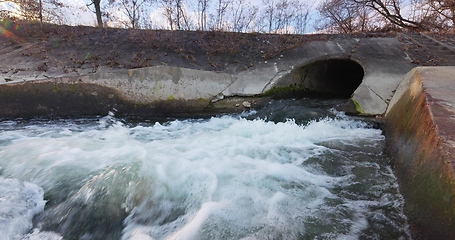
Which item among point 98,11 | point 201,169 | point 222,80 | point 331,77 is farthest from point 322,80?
point 98,11

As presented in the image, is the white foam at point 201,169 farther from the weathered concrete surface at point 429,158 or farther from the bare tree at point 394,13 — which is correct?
the bare tree at point 394,13

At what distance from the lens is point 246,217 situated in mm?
2695

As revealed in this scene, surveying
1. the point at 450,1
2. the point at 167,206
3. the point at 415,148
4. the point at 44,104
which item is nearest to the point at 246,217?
the point at 167,206

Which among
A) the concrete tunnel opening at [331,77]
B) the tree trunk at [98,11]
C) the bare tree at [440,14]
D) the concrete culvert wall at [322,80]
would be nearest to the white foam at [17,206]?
the concrete culvert wall at [322,80]

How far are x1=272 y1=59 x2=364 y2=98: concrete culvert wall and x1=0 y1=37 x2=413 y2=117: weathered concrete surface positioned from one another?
7 centimetres

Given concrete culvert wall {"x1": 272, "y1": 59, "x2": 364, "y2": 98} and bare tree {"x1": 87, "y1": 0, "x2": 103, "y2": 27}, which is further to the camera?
bare tree {"x1": 87, "y1": 0, "x2": 103, "y2": 27}

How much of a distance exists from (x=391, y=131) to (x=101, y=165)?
4.86 m

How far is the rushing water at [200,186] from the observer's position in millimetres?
2584

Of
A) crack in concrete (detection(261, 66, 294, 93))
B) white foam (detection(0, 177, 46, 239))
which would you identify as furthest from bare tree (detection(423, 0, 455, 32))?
white foam (detection(0, 177, 46, 239))

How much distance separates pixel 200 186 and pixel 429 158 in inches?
98.1

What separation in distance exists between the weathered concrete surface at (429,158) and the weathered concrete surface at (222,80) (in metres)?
2.38

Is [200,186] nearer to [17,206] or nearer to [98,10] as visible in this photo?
[17,206]

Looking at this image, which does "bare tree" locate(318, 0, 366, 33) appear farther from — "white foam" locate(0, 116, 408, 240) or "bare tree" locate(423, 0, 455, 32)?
"white foam" locate(0, 116, 408, 240)

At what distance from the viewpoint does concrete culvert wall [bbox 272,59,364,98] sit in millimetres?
7589
